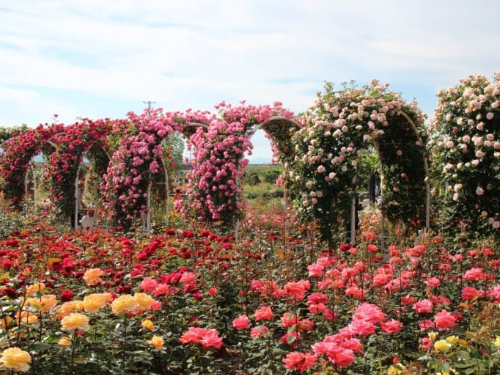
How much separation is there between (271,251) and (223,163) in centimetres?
275

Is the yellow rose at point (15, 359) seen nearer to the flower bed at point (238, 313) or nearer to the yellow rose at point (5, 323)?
the flower bed at point (238, 313)

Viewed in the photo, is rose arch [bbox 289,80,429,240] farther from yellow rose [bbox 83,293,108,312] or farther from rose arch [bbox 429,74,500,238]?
yellow rose [bbox 83,293,108,312]

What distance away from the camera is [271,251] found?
4500 mm

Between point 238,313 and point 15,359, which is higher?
point 15,359

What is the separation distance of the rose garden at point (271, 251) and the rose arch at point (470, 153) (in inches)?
0.8

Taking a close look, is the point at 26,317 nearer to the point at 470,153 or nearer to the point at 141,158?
the point at 470,153

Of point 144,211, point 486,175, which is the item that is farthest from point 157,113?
point 486,175

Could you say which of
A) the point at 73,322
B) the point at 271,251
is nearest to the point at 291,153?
the point at 271,251

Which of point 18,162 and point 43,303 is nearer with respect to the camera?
point 43,303

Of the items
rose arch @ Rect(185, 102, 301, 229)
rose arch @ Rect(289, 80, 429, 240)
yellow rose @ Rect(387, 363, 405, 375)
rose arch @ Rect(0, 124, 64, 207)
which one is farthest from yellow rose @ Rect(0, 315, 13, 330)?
rose arch @ Rect(0, 124, 64, 207)

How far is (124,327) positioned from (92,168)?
8237mm

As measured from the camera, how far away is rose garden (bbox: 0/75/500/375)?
2369 mm

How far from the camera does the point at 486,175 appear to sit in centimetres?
554

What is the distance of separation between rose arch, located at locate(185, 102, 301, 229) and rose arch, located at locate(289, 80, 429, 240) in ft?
2.46
